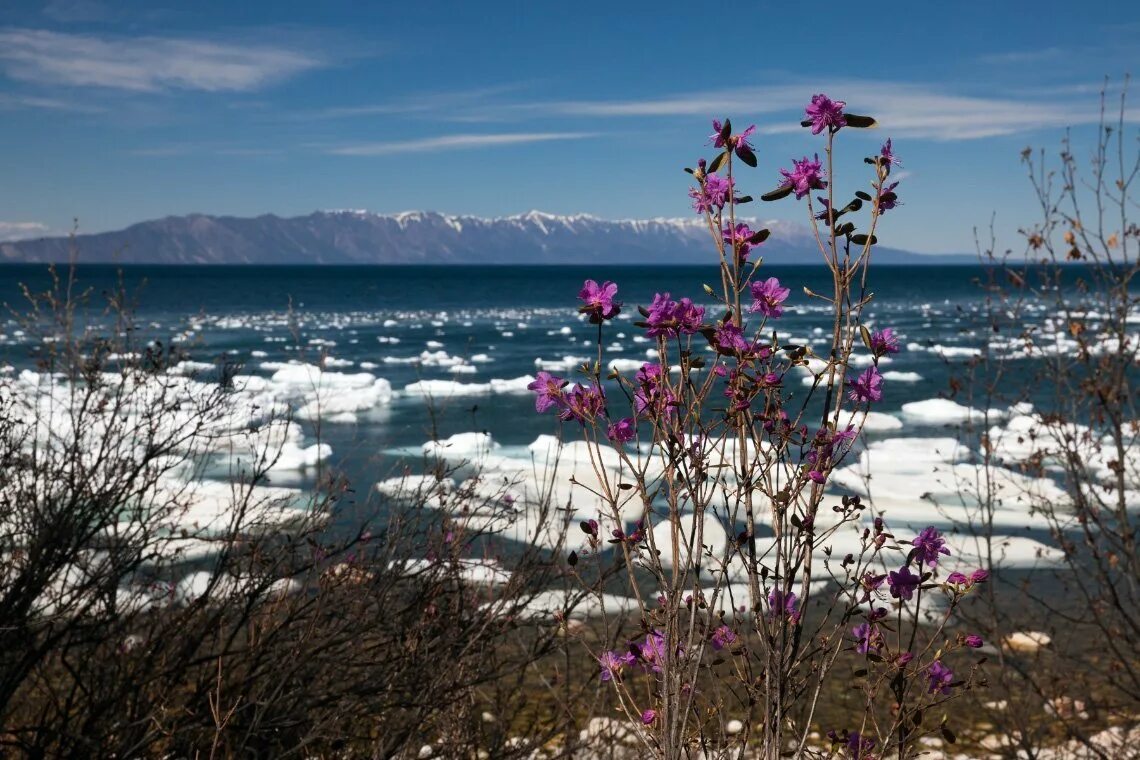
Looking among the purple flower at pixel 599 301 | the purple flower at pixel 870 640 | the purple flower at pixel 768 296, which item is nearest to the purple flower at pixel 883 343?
the purple flower at pixel 768 296

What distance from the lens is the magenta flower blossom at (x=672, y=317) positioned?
1.92 m

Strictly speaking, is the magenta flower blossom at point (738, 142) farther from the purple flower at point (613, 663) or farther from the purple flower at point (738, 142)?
the purple flower at point (613, 663)

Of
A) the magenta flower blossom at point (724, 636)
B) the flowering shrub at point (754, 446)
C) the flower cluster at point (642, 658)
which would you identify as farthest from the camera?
the magenta flower blossom at point (724, 636)

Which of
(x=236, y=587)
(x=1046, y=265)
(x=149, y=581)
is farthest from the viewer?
(x=1046, y=265)

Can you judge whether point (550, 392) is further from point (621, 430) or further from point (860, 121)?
point (860, 121)

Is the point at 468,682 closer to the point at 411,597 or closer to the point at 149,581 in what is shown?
the point at 411,597

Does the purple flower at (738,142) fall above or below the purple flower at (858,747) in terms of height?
above

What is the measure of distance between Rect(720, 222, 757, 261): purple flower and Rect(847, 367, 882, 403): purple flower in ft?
Answer: 1.09

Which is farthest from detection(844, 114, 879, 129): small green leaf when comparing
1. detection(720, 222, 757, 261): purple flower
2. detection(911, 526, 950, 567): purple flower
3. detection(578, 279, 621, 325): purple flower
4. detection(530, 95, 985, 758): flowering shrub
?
detection(911, 526, 950, 567): purple flower

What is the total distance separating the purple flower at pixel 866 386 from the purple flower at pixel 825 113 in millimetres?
481

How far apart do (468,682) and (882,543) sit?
1803mm

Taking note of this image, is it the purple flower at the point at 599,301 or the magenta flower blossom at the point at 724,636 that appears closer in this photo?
the purple flower at the point at 599,301

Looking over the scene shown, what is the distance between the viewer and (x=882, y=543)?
2059 millimetres

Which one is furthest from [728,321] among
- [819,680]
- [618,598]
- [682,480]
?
[618,598]
